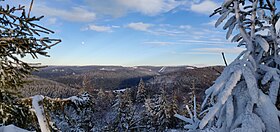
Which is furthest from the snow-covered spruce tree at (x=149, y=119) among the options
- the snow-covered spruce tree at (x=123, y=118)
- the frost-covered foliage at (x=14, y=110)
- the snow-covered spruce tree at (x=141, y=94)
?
the frost-covered foliage at (x=14, y=110)

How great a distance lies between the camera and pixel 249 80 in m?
2.07

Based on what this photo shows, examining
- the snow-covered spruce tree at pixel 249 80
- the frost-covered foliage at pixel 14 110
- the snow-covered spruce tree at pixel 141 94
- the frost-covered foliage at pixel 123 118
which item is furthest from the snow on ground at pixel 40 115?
the snow-covered spruce tree at pixel 141 94

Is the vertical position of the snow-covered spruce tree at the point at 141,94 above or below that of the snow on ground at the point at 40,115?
below

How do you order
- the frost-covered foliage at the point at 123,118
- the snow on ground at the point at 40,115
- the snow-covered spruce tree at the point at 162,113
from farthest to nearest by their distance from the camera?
1. the snow-covered spruce tree at the point at 162,113
2. the frost-covered foliage at the point at 123,118
3. the snow on ground at the point at 40,115

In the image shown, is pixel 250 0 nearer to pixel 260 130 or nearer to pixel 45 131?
pixel 260 130

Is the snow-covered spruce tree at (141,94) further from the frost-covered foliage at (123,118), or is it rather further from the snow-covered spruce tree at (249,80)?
the snow-covered spruce tree at (249,80)

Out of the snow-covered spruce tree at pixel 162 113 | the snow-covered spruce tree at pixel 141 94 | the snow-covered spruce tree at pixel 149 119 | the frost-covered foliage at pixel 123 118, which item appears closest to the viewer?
the frost-covered foliage at pixel 123 118

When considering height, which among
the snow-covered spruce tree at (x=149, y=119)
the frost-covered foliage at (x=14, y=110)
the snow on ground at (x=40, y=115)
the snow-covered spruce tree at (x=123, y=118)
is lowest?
the snow-covered spruce tree at (x=149, y=119)

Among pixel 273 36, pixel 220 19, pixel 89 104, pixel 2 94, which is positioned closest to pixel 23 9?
pixel 2 94

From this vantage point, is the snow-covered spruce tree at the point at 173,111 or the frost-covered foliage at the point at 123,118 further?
the snow-covered spruce tree at the point at 173,111

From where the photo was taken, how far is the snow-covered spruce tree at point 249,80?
2033mm

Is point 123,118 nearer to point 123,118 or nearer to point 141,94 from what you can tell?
point 123,118

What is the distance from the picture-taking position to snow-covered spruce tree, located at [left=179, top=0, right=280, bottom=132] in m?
2.03

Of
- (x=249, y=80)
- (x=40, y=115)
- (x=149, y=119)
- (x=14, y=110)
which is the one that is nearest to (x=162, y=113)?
(x=149, y=119)
